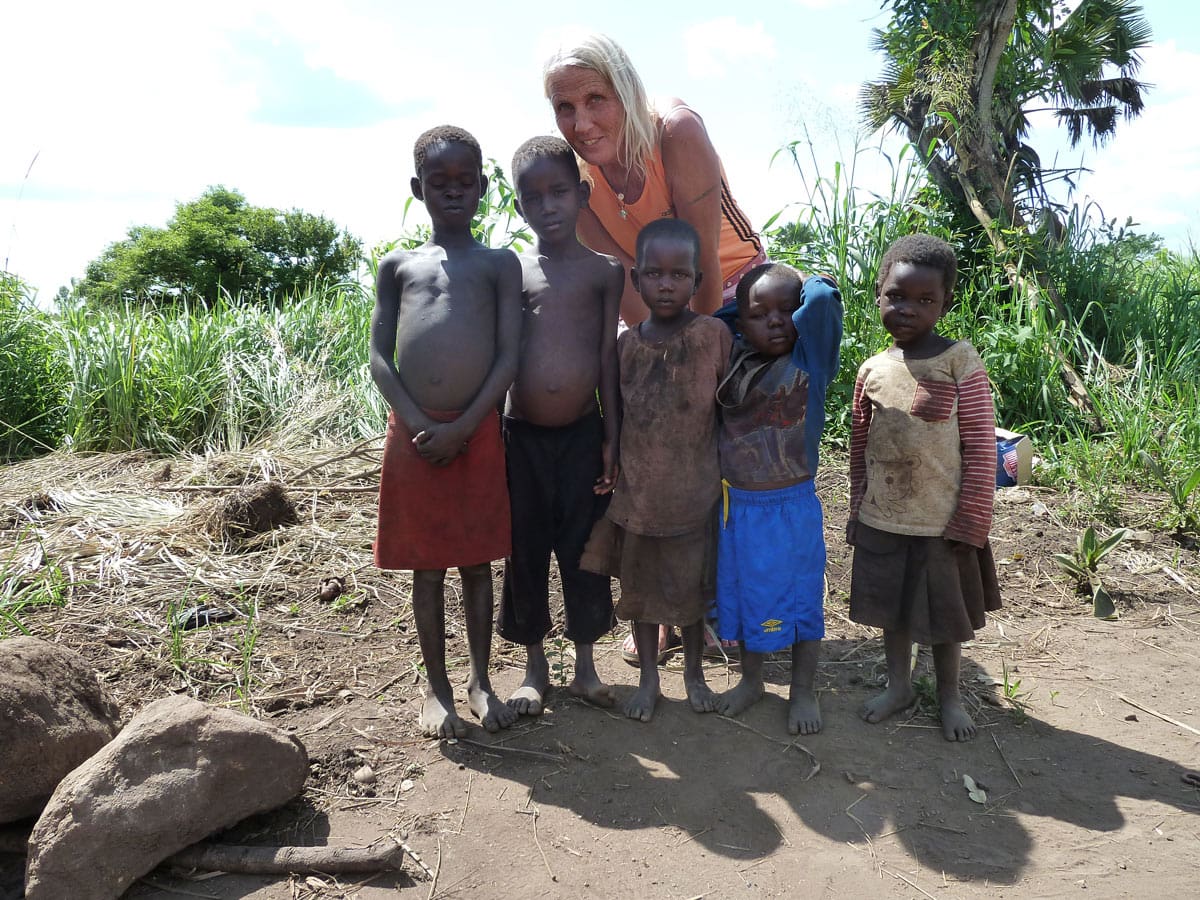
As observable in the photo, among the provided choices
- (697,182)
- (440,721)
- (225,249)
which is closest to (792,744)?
(440,721)

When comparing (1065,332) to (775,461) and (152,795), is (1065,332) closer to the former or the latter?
(775,461)

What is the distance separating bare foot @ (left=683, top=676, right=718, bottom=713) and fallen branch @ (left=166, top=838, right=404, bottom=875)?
0.95m

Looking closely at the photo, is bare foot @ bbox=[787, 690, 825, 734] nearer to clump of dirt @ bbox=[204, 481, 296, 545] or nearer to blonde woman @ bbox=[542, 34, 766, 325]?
blonde woman @ bbox=[542, 34, 766, 325]

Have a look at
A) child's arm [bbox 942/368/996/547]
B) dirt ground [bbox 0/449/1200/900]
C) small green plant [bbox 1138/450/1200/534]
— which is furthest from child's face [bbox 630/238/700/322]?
small green plant [bbox 1138/450/1200/534]

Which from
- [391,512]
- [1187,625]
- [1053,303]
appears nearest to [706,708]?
[391,512]

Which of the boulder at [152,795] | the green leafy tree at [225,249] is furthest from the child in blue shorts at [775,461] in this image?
the green leafy tree at [225,249]

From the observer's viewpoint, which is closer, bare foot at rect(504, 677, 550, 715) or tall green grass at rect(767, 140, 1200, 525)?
bare foot at rect(504, 677, 550, 715)

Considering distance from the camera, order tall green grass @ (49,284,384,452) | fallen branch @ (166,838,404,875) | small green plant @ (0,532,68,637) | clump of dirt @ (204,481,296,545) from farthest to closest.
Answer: tall green grass @ (49,284,384,452) → clump of dirt @ (204,481,296,545) → small green plant @ (0,532,68,637) → fallen branch @ (166,838,404,875)

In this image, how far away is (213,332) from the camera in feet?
19.6

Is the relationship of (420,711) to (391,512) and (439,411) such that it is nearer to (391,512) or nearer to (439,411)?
(391,512)

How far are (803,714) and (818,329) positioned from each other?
3.61 feet

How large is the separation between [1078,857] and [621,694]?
1.28 m

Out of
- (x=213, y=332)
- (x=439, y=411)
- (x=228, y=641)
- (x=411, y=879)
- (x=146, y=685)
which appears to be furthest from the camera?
(x=213, y=332)

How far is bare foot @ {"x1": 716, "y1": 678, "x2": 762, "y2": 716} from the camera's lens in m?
2.55
